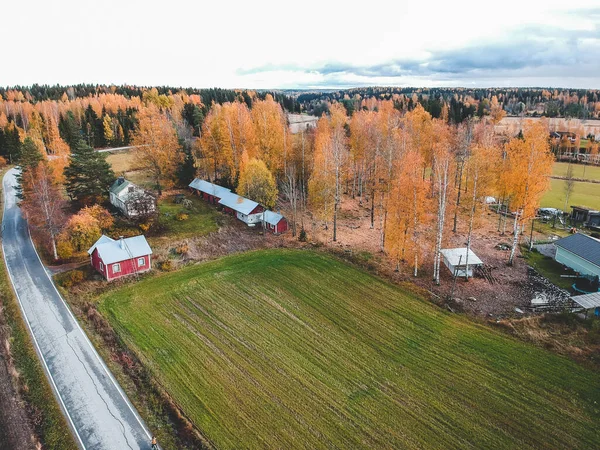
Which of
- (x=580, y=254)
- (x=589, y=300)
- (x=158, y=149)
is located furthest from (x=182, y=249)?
(x=580, y=254)

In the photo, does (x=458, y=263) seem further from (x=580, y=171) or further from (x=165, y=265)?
(x=580, y=171)

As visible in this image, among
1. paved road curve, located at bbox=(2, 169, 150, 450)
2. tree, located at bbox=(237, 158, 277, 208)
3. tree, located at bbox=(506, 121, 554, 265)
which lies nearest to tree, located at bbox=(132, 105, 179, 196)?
tree, located at bbox=(237, 158, 277, 208)

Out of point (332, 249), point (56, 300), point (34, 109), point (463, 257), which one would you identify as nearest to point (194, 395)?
point (56, 300)

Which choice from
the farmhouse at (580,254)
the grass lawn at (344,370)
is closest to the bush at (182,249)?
the grass lawn at (344,370)

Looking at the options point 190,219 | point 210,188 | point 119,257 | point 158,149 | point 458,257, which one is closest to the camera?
point 119,257

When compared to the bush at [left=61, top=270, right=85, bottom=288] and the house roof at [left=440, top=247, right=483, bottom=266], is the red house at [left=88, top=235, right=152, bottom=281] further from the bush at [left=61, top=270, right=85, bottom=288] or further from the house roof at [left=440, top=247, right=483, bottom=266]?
the house roof at [left=440, top=247, right=483, bottom=266]
